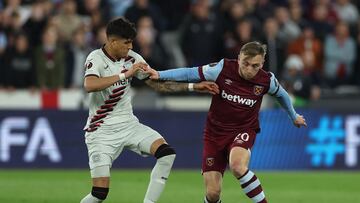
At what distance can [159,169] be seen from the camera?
39.1ft

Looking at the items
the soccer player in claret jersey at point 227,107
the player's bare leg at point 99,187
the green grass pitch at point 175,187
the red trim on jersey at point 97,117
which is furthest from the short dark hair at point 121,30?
the green grass pitch at point 175,187

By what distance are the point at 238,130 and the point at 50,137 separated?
27.5 feet

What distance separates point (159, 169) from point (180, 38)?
10.9 m

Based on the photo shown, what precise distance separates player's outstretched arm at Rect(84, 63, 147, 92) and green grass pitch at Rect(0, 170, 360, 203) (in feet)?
11.0

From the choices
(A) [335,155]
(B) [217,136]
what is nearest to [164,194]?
(B) [217,136]

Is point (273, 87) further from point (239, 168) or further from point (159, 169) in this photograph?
point (159, 169)

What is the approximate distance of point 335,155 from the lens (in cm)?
2073

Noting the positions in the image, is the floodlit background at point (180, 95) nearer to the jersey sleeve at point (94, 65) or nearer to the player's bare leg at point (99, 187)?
the player's bare leg at point (99, 187)

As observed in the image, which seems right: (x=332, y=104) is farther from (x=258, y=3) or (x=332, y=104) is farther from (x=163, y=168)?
(x=163, y=168)

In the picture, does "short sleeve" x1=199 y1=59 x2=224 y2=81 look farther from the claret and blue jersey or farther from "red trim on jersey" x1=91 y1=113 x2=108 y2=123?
"red trim on jersey" x1=91 y1=113 x2=108 y2=123

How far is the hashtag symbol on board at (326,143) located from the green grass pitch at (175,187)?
12.9 inches

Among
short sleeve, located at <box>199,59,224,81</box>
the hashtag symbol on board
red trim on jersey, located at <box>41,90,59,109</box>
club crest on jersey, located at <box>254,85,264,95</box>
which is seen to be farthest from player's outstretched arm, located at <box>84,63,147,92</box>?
red trim on jersey, located at <box>41,90,59,109</box>

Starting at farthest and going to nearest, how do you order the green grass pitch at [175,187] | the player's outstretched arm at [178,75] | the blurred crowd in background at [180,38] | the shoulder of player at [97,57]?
1. the blurred crowd in background at [180,38]
2. the green grass pitch at [175,187]
3. the player's outstretched arm at [178,75]
4. the shoulder of player at [97,57]

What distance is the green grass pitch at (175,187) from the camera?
15.1 meters
